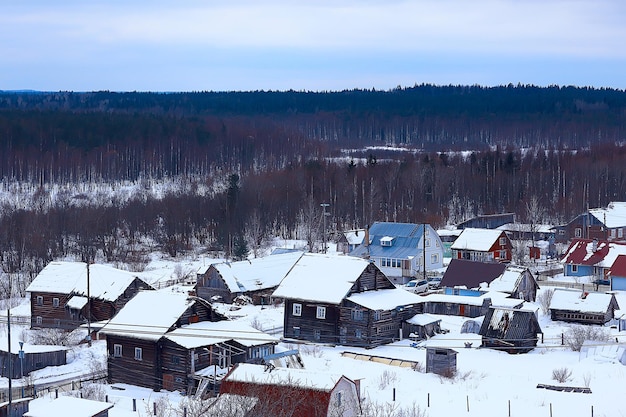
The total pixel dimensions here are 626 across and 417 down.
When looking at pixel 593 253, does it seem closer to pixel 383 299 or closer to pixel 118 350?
pixel 383 299

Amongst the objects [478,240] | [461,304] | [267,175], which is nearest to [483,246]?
[478,240]

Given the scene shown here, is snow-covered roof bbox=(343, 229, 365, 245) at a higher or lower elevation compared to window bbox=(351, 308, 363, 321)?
higher

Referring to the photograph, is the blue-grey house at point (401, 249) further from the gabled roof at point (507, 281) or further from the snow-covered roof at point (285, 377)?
the snow-covered roof at point (285, 377)

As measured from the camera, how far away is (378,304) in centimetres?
3119

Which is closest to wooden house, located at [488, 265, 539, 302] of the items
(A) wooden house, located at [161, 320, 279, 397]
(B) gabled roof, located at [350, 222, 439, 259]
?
(B) gabled roof, located at [350, 222, 439, 259]

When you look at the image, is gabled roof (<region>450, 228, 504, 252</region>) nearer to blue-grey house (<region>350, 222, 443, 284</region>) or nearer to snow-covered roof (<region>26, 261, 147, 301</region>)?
blue-grey house (<region>350, 222, 443, 284</region>)

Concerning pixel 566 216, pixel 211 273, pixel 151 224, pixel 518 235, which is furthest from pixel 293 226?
pixel 211 273

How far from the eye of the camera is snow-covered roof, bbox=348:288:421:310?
31.0 m

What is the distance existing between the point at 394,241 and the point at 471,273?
7.62m

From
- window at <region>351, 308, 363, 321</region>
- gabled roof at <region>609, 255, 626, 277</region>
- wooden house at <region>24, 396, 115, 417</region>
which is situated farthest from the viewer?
gabled roof at <region>609, 255, 626, 277</region>

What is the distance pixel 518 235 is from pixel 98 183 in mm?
44815

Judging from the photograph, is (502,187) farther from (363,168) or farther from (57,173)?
(57,173)

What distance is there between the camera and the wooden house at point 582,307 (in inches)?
1352

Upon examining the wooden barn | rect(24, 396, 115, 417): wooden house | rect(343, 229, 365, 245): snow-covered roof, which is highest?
rect(343, 229, 365, 245): snow-covered roof
